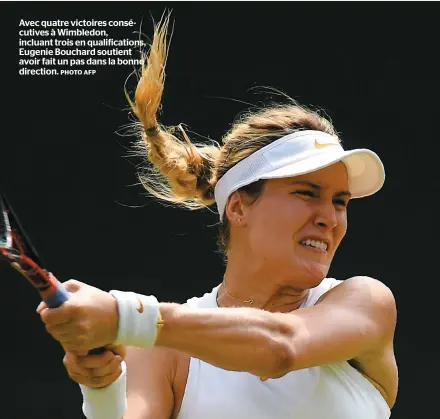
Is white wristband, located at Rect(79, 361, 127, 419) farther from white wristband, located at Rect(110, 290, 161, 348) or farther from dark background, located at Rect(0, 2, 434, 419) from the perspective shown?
dark background, located at Rect(0, 2, 434, 419)

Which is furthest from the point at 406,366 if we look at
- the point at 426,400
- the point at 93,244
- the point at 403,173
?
the point at 93,244

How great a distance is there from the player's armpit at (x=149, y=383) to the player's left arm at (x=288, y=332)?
479mm

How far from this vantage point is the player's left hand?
2.15m

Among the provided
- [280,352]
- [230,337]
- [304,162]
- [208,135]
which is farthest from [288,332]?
[208,135]

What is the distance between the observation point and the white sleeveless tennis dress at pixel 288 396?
2.79 meters

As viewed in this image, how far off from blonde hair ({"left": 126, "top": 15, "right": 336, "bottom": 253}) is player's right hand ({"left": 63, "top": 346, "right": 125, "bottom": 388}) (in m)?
0.80

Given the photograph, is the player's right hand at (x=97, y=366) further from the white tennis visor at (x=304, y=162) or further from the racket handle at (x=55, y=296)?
the white tennis visor at (x=304, y=162)

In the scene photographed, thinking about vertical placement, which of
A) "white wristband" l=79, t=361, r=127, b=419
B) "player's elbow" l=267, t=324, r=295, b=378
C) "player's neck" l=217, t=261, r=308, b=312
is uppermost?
"player's elbow" l=267, t=324, r=295, b=378

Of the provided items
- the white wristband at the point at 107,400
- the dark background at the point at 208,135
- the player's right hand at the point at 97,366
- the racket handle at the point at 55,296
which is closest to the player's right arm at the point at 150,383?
the white wristband at the point at 107,400

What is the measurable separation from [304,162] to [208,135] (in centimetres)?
252

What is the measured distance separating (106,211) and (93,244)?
0.19m

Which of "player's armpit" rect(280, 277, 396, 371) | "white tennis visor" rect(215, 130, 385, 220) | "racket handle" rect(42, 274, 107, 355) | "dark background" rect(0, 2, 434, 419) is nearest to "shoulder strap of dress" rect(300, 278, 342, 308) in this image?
"player's armpit" rect(280, 277, 396, 371)

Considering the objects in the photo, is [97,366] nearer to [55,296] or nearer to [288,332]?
[55,296]

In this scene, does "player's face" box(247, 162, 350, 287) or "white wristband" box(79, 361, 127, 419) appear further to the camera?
"player's face" box(247, 162, 350, 287)
